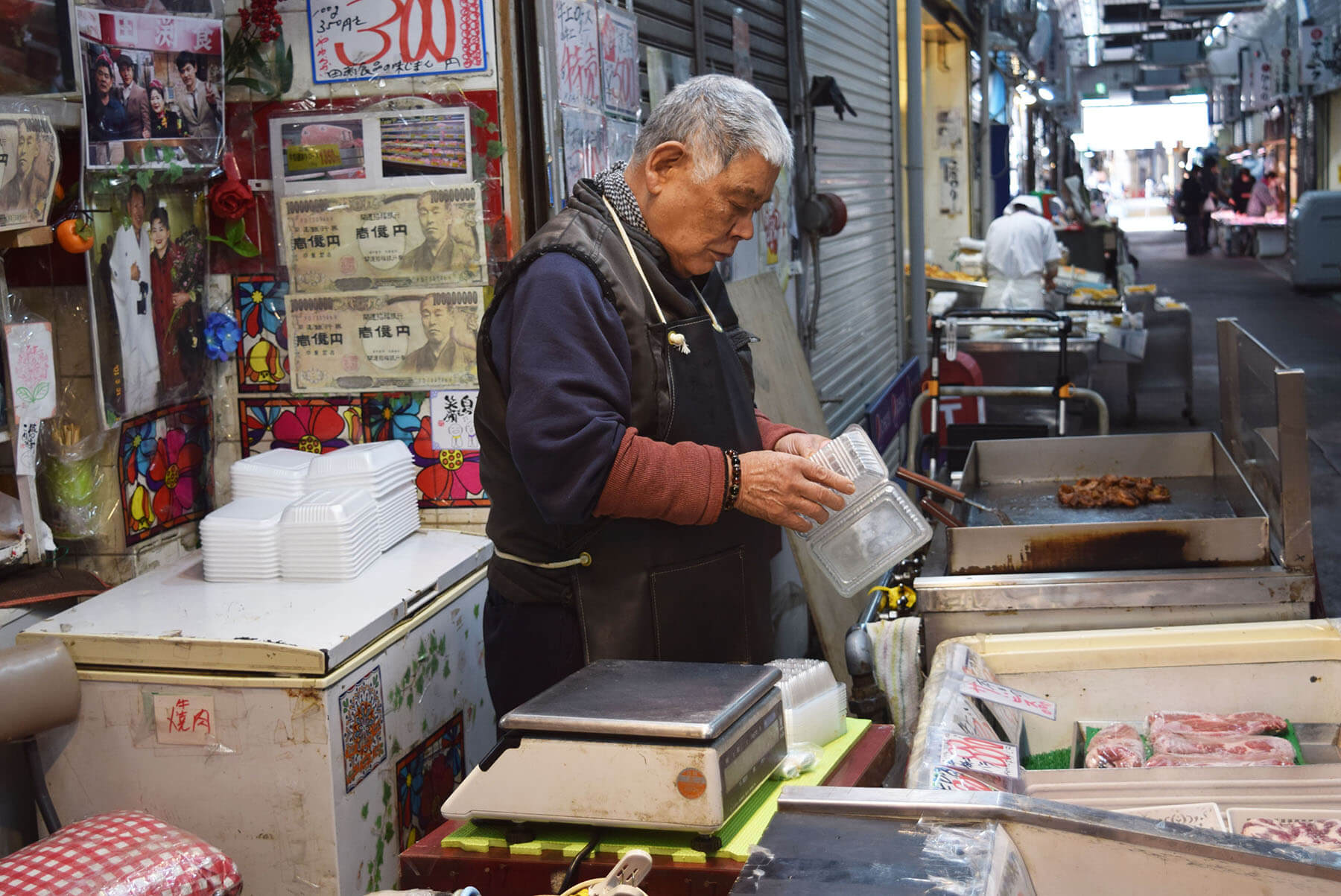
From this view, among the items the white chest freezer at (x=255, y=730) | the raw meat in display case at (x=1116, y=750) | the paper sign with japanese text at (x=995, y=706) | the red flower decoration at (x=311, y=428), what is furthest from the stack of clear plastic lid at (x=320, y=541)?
the raw meat in display case at (x=1116, y=750)

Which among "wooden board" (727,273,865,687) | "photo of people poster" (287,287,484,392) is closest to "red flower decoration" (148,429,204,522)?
"photo of people poster" (287,287,484,392)

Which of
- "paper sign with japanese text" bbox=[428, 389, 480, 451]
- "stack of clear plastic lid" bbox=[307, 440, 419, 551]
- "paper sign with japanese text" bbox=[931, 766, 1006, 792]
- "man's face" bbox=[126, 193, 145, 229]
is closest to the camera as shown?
"paper sign with japanese text" bbox=[931, 766, 1006, 792]

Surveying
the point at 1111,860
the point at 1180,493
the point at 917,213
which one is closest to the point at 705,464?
the point at 1111,860

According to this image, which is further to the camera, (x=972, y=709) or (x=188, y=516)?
(x=188, y=516)

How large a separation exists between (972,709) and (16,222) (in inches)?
87.0

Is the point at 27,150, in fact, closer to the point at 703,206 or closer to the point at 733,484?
the point at 703,206

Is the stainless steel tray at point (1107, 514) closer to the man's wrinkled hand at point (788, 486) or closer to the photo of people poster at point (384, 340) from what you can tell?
the man's wrinkled hand at point (788, 486)

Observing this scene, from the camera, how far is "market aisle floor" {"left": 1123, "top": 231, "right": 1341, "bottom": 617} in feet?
27.8

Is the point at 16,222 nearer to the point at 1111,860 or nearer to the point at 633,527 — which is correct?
the point at 633,527

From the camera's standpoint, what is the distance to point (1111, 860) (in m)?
1.59

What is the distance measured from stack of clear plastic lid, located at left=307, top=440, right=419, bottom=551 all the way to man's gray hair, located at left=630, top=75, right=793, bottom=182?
132cm

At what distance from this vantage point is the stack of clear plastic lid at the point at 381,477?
10.8ft

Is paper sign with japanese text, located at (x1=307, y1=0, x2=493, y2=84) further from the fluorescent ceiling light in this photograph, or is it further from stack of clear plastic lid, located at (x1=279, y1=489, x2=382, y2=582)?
the fluorescent ceiling light

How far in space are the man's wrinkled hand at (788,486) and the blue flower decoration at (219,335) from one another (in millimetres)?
1893
